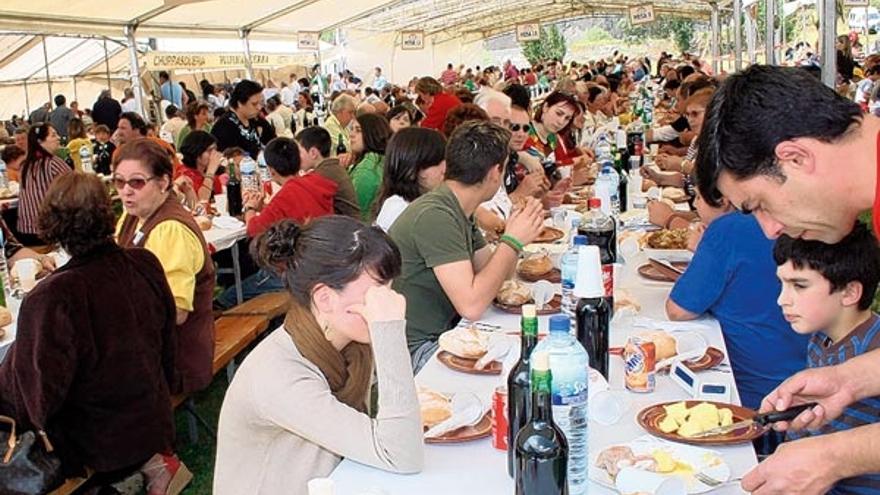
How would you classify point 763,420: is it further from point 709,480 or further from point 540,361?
point 540,361

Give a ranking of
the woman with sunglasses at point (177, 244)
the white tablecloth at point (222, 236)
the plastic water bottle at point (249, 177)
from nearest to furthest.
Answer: the woman with sunglasses at point (177, 244), the white tablecloth at point (222, 236), the plastic water bottle at point (249, 177)

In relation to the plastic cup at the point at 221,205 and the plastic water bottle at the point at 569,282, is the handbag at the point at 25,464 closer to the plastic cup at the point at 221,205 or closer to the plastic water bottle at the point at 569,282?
the plastic water bottle at the point at 569,282

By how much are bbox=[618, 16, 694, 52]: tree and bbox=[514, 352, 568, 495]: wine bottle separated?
116ft

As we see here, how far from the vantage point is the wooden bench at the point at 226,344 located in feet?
13.4

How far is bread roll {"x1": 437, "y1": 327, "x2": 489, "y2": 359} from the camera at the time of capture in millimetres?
2445

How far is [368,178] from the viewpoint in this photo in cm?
591

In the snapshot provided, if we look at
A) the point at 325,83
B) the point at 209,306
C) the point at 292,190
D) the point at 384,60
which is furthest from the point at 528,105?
the point at 384,60

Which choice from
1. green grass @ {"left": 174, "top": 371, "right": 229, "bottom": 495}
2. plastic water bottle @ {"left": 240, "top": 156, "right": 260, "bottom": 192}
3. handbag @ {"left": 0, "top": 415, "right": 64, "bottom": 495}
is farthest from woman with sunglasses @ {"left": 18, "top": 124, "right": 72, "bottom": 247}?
handbag @ {"left": 0, "top": 415, "right": 64, "bottom": 495}

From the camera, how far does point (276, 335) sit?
1.93 m

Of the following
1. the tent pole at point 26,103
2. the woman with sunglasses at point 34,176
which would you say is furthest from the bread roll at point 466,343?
the tent pole at point 26,103

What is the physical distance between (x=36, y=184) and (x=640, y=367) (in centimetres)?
567

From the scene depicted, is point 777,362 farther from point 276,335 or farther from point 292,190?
point 292,190

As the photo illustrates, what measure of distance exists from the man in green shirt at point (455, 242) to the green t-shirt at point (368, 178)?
2.53m

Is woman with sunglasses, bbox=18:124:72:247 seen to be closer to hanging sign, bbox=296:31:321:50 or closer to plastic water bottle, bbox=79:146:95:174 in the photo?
plastic water bottle, bbox=79:146:95:174
